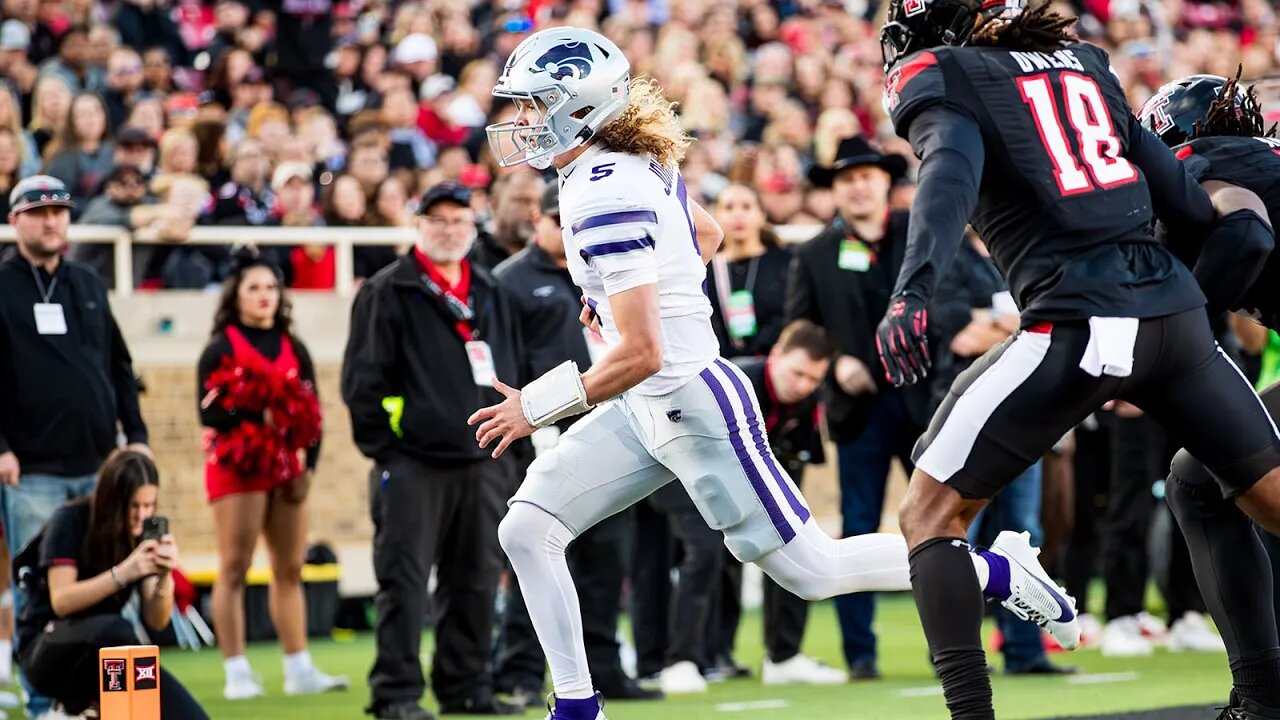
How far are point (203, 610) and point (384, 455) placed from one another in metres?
3.57

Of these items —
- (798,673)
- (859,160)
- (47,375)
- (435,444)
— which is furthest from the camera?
(859,160)

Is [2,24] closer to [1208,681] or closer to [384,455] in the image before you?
[384,455]

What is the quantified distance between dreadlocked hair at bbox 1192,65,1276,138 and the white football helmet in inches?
76.3

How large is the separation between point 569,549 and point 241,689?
5.63ft

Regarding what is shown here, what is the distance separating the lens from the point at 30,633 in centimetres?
721

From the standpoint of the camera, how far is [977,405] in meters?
5.05

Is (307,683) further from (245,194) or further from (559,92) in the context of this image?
(559,92)

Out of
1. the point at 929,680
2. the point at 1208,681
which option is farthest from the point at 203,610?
the point at 1208,681

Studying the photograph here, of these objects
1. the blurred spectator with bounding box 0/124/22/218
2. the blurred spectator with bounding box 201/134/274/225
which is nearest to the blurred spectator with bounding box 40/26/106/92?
the blurred spectator with bounding box 201/134/274/225

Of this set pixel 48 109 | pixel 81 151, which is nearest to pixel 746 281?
pixel 81 151

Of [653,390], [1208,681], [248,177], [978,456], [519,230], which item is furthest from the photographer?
[248,177]

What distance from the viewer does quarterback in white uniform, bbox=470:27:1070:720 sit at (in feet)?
18.7

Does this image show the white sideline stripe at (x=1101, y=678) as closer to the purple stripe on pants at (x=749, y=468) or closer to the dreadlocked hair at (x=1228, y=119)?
the dreadlocked hair at (x=1228, y=119)

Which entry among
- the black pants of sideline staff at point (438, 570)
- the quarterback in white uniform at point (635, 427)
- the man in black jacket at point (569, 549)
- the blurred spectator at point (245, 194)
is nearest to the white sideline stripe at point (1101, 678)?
the man in black jacket at point (569, 549)
